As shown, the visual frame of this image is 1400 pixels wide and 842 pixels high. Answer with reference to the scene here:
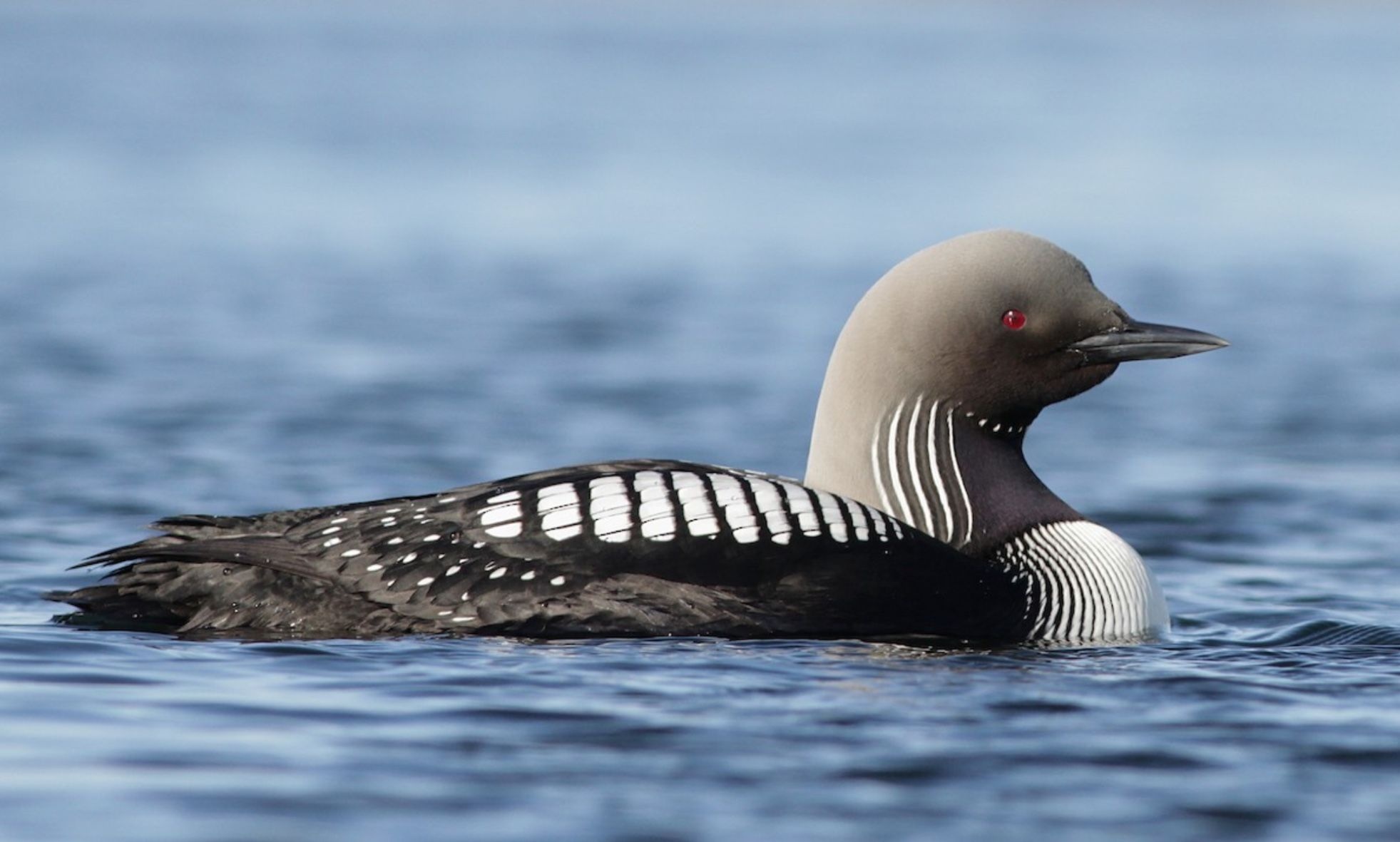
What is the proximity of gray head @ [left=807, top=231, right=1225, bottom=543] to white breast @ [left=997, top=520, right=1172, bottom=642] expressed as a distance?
0.65 feet

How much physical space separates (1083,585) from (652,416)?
3843mm

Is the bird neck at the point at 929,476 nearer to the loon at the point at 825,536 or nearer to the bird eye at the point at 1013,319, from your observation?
the loon at the point at 825,536

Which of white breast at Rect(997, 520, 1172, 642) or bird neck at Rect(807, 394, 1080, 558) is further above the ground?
bird neck at Rect(807, 394, 1080, 558)

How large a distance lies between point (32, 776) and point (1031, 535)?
7.65 feet

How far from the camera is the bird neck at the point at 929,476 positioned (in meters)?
5.02

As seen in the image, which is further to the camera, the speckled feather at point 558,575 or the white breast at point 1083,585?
the white breast at point 1083,585

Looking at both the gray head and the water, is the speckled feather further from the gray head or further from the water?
the gray head

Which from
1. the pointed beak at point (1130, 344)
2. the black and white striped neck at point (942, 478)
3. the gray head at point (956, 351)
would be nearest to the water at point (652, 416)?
the black and white striped neck at point (942, 478)

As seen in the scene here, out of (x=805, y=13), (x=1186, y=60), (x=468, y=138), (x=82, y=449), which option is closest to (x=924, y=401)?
(x=82, y=449)

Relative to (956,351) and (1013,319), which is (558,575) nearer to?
(956,351)

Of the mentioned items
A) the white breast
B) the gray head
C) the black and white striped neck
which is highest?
the gray head

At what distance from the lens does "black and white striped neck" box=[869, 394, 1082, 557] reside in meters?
5.02

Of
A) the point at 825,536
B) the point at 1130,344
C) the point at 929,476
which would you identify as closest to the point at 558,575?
the point at 825,536

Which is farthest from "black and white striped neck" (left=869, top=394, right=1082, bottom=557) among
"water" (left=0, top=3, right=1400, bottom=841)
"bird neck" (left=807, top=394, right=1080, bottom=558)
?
"water" (left=0, top=3, right=1400, bottom=841)
